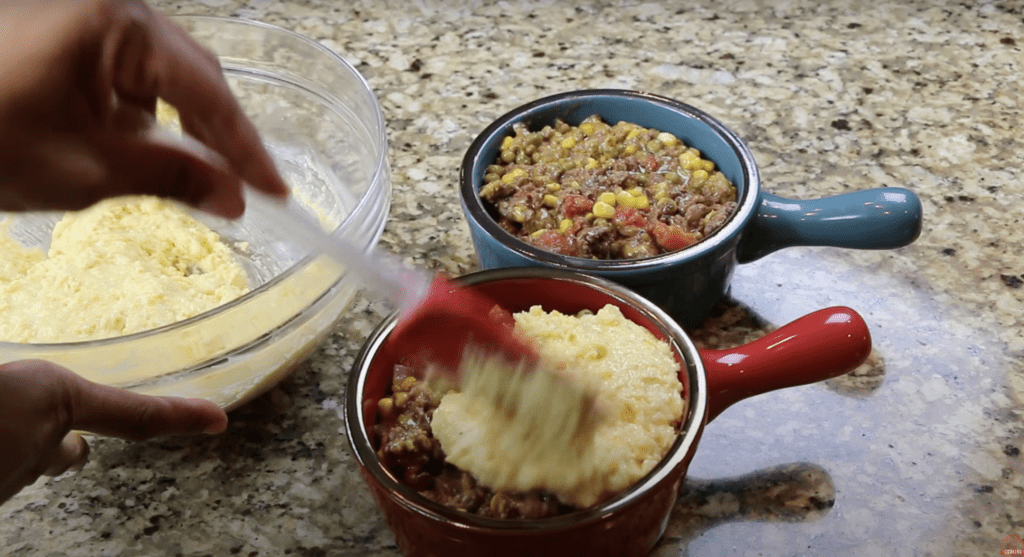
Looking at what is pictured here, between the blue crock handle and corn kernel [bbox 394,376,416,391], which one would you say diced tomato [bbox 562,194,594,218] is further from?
corn kernel [bbox 394,376,416,391]

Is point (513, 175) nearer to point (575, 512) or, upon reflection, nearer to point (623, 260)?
point (623, 260)

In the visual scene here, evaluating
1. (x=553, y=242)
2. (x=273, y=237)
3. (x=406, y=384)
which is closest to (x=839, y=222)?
(x=553, y=242)

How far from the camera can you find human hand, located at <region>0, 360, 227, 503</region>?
83 centimetres

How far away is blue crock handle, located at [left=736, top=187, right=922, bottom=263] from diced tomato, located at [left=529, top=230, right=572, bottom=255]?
260mm

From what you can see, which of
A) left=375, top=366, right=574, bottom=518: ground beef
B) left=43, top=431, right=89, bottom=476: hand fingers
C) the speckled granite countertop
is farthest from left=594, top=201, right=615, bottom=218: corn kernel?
left=43, top=431, right=89, bottom=476: hand fingers

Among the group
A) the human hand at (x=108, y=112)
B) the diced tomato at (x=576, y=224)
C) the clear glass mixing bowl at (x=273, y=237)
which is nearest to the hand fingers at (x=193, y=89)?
the human hand at (x=108, y=112)

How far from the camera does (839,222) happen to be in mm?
1266

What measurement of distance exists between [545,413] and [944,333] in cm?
76

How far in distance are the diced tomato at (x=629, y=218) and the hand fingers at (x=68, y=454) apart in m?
0.77

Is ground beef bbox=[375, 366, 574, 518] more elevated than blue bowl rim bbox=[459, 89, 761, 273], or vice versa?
blue bowl rim bbox=[459, 89, 761, 273]

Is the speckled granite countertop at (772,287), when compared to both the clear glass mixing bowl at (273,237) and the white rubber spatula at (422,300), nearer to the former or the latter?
the clear glass mixing bowl at (273,237)

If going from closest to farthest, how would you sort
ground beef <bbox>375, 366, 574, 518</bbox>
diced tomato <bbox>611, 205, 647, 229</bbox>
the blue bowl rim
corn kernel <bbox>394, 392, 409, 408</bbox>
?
1. ground beef <bbox>375, 366, 574, 518</bbox>
2. corn kernel <bbox>394, 392, 409, 408</bbox>
3. the blue bowl rim
4. diced tomato <bbox>611, 205, 647, 229</bbox>

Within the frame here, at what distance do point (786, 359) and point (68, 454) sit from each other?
87 cm

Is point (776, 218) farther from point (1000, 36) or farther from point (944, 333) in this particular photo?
point (1000, 36)
